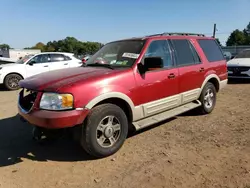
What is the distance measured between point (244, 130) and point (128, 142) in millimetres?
2211

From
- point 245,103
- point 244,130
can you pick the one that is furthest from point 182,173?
point 245,103

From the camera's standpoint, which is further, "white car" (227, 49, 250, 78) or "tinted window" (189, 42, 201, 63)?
"white car" (227, 49, 250, 78)

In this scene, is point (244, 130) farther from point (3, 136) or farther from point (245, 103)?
point (3, 136)

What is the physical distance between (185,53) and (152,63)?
4.65 feet

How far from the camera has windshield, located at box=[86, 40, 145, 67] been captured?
445 centimetres

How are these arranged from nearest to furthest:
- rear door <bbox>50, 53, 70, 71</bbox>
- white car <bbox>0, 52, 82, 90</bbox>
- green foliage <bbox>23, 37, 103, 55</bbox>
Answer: white car <bbox>0, 52, 82, 90</bbox>
rear door <bbox>50, 53, 70, 71</bbox>
green foliage <bbox>23, 37, 103, 55</bbox>

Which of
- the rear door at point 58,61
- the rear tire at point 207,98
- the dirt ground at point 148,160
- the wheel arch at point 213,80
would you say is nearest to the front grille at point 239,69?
the wheel arch at point 213,80

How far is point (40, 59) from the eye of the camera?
11.6m

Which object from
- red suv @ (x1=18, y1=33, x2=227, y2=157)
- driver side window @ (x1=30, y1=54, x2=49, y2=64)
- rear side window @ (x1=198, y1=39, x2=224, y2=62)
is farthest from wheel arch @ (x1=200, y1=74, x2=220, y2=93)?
driver side window @ (x1=30, y1=54, x2=49, y2=64)

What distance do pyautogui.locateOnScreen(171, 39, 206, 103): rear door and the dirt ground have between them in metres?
0.66

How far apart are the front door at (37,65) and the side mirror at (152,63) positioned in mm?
8141

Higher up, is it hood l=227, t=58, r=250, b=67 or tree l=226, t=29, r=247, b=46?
tree l=226, t=29, r=247, b=46

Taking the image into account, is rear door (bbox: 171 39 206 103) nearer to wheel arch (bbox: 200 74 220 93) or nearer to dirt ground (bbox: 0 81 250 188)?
wheel arch (bbox: 200 74 220 93)

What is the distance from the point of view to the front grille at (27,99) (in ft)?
12.7
